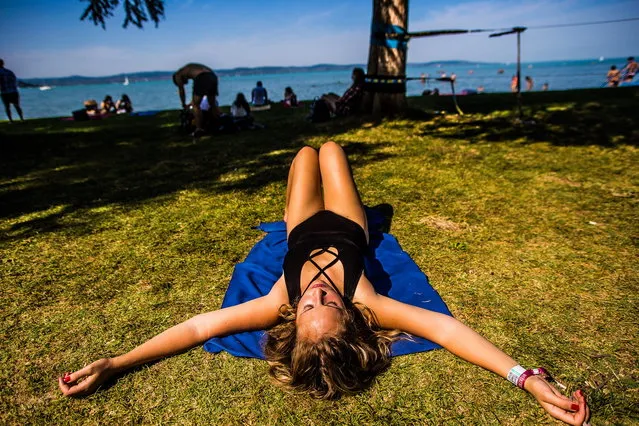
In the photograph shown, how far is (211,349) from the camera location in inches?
116

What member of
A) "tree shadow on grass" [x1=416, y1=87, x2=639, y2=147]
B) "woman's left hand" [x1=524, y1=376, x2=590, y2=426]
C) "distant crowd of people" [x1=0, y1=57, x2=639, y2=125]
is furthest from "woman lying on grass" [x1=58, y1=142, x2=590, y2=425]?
"distant crowd of people" [x1=0, y1=57, x2=639, y2=125]

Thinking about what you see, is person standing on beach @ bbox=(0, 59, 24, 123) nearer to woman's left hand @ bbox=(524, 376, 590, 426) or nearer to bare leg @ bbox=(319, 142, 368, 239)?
bare leg @ bbox=(319, 142, 368, 239)

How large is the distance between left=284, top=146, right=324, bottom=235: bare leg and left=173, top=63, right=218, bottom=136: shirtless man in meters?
7.01

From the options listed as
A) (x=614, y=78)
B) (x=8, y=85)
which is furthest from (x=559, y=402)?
(x=614, y=78)

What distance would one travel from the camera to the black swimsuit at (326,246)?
3127mm

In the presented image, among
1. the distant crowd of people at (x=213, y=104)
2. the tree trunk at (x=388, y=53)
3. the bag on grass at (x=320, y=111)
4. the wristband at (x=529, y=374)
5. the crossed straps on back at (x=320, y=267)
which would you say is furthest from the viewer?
the bag on grass at (x=320, y=111)

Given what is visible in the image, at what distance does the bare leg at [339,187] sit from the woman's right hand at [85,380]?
2439 mm

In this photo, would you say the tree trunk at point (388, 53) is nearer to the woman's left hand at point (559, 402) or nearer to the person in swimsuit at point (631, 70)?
the woman's left hand at point (559, 402)

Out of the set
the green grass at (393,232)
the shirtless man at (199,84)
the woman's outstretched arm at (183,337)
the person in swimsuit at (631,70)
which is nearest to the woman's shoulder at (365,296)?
the green grass at (393,232)

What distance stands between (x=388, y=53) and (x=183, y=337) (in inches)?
381

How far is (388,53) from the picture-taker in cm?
1045

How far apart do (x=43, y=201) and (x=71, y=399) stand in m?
4.87

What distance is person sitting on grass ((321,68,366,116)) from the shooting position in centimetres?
1195

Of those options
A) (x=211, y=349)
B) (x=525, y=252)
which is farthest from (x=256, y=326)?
(x=525, y=252)
